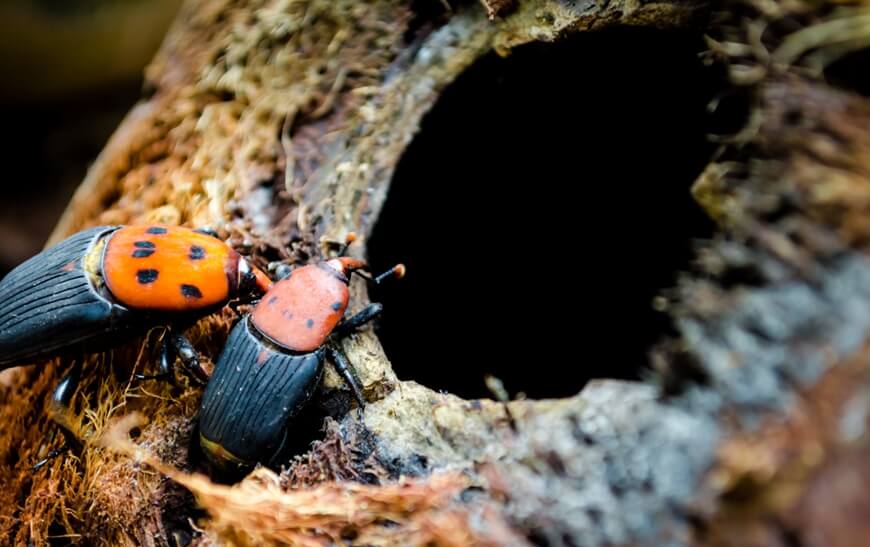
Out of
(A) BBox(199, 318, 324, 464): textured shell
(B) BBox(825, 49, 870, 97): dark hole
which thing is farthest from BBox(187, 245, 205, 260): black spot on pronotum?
(B) BBox(825, 49, 870, 97): dark hole

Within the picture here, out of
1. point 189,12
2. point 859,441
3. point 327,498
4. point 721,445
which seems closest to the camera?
point 859,441

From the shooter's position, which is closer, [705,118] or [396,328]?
[705,118]

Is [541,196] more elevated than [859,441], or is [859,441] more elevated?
[859,441]

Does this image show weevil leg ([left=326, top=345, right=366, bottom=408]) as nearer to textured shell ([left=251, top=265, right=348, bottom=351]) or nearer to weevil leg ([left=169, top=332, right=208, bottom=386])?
textured shell ([left=251, top=265, right=348, bottom=351])

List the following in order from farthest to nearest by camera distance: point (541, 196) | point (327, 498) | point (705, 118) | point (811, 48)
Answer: point (541, 196) < point (705, 118) < point (327, 498) < point (811, 48)

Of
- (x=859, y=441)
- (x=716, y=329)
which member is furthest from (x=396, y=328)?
(x=859, y=441)

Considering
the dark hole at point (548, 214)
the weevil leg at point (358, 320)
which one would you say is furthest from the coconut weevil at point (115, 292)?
the dark hole at point (548, 214)

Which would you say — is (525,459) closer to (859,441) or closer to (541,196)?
(859,441)

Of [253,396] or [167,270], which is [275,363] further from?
[167,270]
